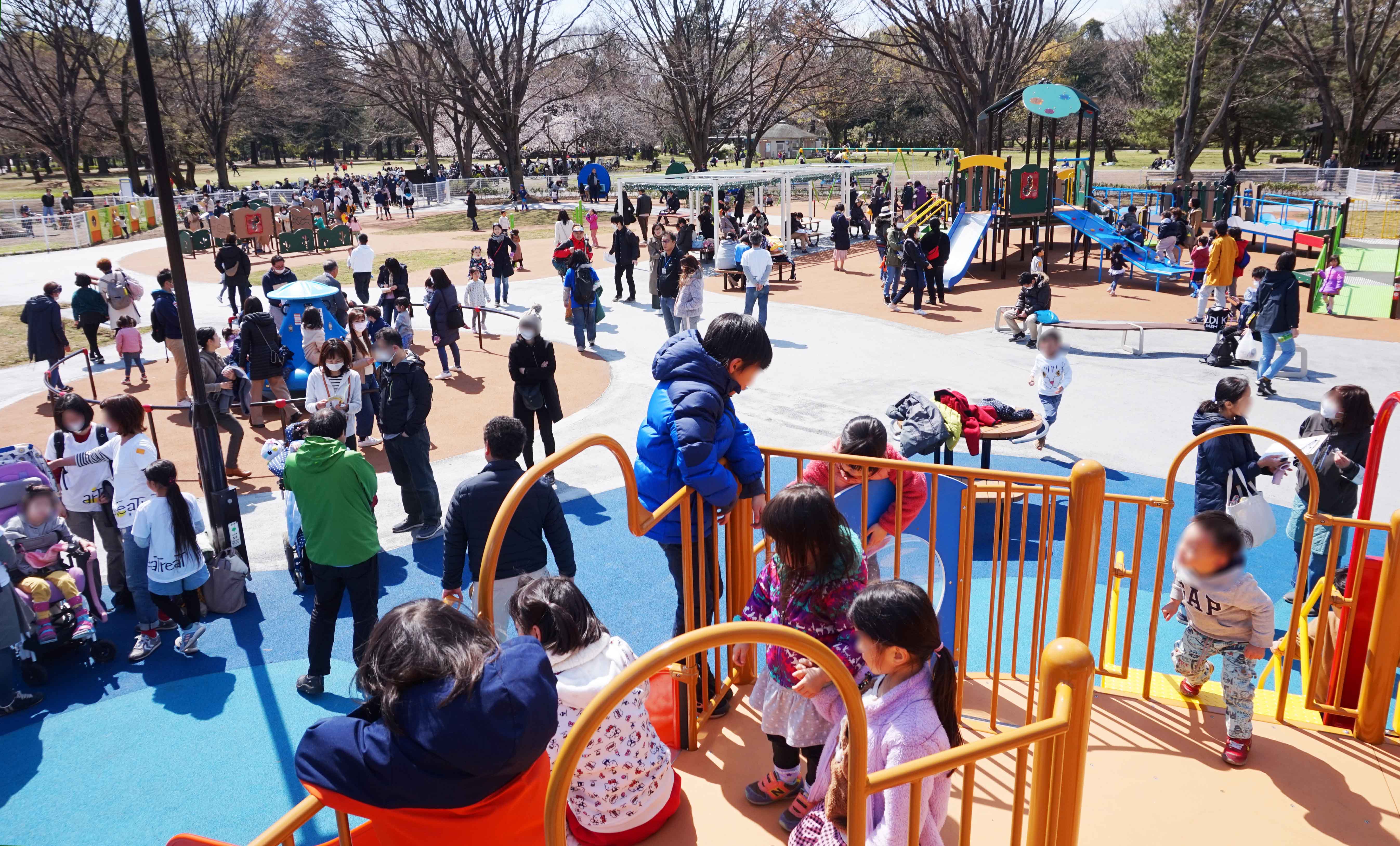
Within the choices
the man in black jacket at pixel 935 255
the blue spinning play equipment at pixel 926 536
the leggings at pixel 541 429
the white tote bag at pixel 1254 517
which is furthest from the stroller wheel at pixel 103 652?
the man in black jacket at pixel 935 255

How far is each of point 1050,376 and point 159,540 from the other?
7.82m

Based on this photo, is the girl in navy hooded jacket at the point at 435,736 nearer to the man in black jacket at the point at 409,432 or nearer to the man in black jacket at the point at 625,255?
the man in black jacket at the point at 409,432

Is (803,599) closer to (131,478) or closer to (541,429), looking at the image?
(131,478)

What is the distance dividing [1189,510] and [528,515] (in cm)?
575

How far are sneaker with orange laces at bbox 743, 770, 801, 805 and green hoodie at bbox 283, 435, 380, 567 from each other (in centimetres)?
280

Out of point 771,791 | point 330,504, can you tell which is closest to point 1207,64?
point 330,504

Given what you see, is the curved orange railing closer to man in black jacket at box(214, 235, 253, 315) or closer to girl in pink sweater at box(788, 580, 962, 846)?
girl in pink sweater at box(788, 580, 962, 846)

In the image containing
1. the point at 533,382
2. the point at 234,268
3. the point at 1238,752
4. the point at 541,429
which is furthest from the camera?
the point at 234,268

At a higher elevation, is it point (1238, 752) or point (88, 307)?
point (88, 307)

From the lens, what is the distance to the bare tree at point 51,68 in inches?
1619

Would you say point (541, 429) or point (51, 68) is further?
point (51, 68)

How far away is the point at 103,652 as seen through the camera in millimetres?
6176

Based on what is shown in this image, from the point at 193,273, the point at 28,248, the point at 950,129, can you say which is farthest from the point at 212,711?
the point at 950,129

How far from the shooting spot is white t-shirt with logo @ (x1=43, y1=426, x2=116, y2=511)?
6.93 meters
